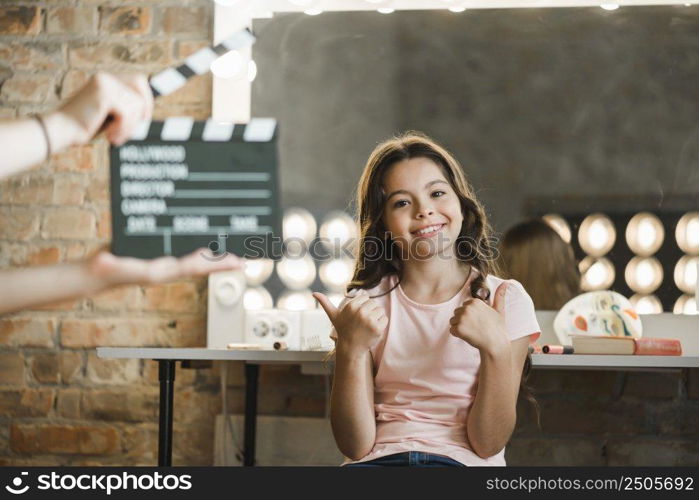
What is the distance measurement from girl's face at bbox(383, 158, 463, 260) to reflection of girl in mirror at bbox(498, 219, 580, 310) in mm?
595

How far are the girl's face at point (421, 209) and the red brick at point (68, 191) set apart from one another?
3.38ft

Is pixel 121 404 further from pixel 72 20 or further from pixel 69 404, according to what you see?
pixel 72 20

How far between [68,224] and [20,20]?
538 mm

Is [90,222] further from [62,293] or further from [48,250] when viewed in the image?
[62,293]

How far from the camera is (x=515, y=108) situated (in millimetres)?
1850

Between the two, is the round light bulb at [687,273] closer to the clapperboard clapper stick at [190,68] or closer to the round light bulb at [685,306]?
the round light bulb at [685,306]

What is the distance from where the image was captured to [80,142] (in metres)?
0.46

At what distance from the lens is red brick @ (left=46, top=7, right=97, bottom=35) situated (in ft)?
6.45

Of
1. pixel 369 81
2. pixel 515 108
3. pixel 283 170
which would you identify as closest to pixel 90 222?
pixel 283 170

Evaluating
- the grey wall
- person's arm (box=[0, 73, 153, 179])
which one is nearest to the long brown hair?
the grey wall

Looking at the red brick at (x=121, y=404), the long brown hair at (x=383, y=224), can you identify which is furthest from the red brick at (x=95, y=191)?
the long brown hair at (x=383, y=224)

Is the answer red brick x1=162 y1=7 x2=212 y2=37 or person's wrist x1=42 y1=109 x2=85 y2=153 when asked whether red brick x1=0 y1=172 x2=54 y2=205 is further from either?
person's wrist x1=42 y1=109 x2=85 y2=153

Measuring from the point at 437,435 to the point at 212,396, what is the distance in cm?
97

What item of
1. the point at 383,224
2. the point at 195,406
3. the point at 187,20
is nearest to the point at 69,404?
the point at 195,406
